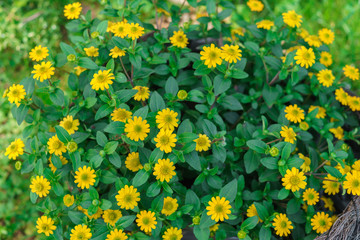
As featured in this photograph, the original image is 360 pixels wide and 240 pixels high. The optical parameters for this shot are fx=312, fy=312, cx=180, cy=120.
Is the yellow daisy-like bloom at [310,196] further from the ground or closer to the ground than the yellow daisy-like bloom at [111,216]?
further from the ground

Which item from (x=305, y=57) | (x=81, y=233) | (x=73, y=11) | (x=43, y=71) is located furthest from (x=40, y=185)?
(x=305, y=57)

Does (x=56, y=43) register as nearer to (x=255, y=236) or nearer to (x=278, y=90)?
(x=278, y=90)

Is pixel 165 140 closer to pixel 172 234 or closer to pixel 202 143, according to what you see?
pixel 202 143

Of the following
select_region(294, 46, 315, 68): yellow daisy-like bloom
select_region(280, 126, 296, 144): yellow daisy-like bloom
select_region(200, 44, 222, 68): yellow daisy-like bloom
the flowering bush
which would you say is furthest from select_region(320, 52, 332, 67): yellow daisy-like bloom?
select_region(200, 44, 222, 68): yellow daisy-like bloom

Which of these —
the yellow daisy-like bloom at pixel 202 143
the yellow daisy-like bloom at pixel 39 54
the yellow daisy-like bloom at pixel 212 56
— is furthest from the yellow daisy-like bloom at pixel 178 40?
the yellow daisy-like bloom at pixel 39 54

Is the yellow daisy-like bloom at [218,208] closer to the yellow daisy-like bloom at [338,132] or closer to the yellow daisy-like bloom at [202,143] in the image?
the yellow daisy-like bloom at [202,143]
